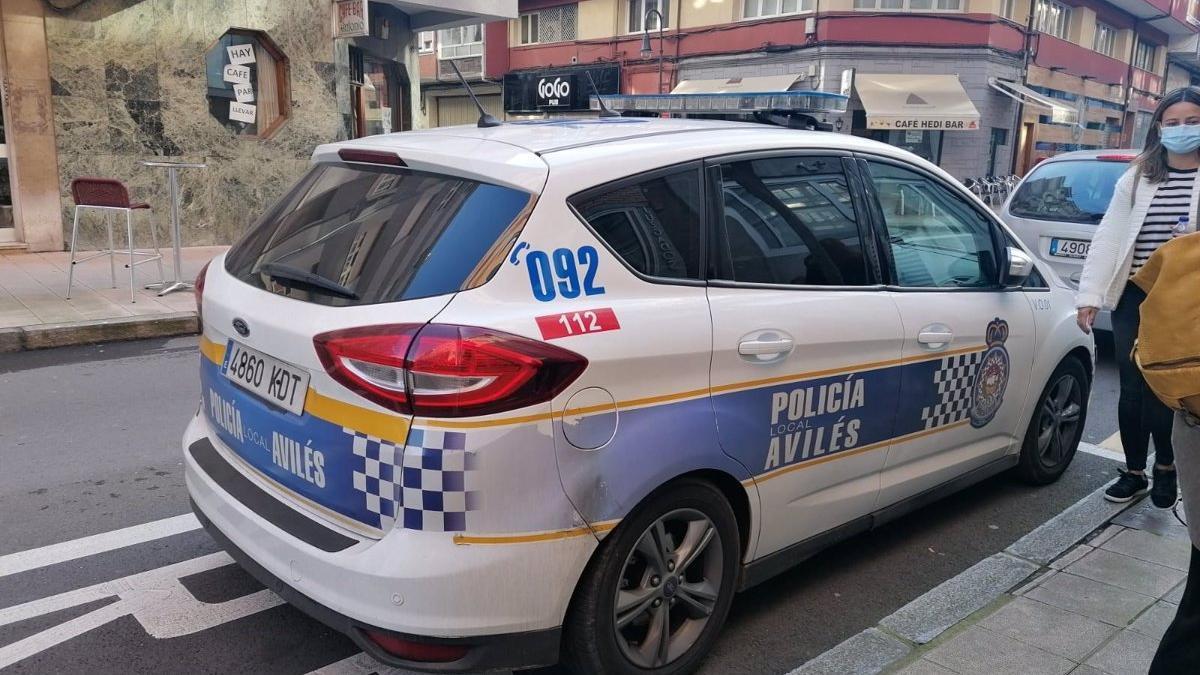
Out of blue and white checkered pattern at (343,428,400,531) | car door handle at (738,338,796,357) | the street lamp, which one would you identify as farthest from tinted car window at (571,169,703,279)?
the street lamp

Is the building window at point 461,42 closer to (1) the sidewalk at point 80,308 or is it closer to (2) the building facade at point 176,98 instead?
(2) the building facade at point 176,98

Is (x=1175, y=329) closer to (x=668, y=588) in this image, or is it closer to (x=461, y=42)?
(x=668, y=588)

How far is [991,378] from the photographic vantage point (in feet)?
13.0

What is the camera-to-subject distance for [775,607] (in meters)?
3.43

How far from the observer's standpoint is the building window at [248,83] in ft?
40.3

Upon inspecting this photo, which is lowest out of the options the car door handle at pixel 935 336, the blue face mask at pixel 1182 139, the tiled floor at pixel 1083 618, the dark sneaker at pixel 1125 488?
the tiled floor at pixel 1083 618

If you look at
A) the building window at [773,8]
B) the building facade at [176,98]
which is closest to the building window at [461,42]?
the building window at [773,8]

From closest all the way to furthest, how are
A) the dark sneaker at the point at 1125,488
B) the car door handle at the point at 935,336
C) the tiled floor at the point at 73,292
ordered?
the car door handle at the point at 935,336 → the dark sneaker at the point at 1125,488 → the tiled floor at the point at 73,292

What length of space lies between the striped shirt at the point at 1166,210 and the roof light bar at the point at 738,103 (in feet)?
4.81

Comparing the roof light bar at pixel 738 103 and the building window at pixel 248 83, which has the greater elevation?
the building window at pixel 248 83

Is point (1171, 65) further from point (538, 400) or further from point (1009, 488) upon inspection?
point (538, 400)

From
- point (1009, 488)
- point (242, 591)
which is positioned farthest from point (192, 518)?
point (1009, 488)

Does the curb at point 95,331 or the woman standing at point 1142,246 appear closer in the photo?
the woman standing at point 1142,246

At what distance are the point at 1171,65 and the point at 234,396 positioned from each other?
4709 cm
